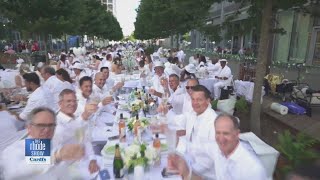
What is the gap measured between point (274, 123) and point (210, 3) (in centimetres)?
383

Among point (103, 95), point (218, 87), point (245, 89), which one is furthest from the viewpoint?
point (218, 87)

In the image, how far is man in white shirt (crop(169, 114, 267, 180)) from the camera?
2707mm

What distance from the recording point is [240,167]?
108 inches

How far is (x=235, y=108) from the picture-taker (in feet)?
28.2

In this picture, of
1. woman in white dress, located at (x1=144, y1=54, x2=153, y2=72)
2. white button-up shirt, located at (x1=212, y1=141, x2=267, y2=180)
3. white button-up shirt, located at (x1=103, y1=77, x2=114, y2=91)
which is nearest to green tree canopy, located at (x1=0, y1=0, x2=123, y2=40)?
woman in white dress, located at (x1=144, y1=54, x2=153, y2=72)

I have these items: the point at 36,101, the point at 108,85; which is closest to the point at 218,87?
the point at 108,85

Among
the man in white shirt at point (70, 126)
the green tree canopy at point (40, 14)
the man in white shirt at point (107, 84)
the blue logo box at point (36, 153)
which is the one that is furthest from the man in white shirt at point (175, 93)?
the green tree canopy at point (40, 14)

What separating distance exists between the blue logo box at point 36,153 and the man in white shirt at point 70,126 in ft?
1.86

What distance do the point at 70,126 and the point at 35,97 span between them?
2.61 metres

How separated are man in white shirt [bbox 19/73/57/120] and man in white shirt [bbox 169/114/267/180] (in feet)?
12.1

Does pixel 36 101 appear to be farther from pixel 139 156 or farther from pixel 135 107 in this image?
pixel 139 156

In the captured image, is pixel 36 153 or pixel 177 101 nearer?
pixel 36 153

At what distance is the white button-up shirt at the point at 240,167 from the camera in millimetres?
2684

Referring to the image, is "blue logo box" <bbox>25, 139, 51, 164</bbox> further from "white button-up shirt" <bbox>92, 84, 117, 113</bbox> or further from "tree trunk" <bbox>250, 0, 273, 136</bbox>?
"tree trunk" <bbox>250, 0, 273, 136</bbox>
